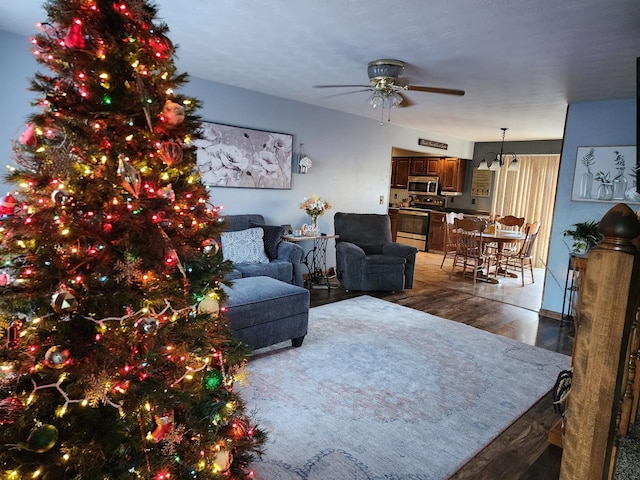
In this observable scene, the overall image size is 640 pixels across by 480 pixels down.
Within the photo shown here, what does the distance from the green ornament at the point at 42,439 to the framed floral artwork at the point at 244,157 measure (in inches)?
141

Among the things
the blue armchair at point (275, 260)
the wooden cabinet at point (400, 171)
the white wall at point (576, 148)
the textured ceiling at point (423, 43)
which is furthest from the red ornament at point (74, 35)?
the wooden cabinet at point (400, 171)

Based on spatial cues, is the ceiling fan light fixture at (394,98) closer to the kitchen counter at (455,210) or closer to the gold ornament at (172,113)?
the gold ornament at (172,113)

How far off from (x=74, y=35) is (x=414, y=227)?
824cm

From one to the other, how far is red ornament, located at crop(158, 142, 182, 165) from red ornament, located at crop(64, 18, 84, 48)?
1.11ft

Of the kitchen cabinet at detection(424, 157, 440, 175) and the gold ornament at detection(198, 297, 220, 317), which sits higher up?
the kitchen cabinet at detection(424, 157, 440, 175)

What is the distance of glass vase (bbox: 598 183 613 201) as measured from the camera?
4.18 meters

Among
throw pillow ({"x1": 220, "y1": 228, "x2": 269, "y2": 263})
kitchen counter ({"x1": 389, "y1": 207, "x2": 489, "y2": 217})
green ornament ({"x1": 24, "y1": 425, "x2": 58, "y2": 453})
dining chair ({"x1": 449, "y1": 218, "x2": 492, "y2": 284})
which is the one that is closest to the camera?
green ornament ({"x1": 24, "y1": 425, "x2": 58, "y2": 453})

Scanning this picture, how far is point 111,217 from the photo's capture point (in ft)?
3.71

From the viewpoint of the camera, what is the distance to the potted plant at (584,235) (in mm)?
4047

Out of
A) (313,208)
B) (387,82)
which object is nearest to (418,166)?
(313,208)

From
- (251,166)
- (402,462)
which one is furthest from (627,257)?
(251,166)

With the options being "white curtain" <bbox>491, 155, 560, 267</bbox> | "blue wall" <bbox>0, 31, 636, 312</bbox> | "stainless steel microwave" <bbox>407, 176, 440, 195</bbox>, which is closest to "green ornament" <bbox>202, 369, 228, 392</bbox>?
"blue wall" <bbox>0, 31, 636, 312</bbox>

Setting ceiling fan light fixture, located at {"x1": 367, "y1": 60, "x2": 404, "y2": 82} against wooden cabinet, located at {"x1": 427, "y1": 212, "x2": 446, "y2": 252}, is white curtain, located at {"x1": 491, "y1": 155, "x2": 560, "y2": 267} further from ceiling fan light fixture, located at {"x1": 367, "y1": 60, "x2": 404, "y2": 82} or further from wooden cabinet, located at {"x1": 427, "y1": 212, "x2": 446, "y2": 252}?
ceiling fan light fixture, located at {"x1": 367, "y1": 60, "x2": 404, "y2": 82}

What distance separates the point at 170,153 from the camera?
1.22 meters
